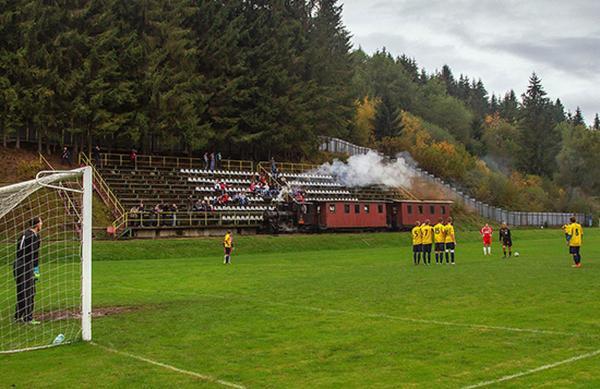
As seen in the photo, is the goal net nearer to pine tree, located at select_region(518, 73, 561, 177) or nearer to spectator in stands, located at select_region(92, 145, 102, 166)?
spectator in stands, located at select_region(92, 145, 102, 166)

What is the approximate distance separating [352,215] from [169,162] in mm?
16687

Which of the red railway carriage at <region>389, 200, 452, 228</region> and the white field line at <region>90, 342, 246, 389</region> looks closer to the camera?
the white field line at <region>90, 342, 246, 389</region>

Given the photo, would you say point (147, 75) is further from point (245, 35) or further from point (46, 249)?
point (46, 249)

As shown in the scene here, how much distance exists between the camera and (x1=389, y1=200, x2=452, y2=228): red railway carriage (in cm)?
5541

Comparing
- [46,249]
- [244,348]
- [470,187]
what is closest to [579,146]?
[470,187]

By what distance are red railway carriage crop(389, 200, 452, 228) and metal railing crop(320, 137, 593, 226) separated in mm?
14358

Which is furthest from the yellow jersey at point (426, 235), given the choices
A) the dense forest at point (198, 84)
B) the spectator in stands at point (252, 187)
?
the dense forest at point (198, 84)

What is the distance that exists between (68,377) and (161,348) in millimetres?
1957

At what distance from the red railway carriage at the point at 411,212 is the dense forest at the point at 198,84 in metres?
13.2

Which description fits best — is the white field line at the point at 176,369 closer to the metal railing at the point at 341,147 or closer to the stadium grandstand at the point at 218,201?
the stadium grandstand at the point at 218,201

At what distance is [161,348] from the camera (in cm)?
1076

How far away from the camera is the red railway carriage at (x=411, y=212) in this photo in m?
55.4

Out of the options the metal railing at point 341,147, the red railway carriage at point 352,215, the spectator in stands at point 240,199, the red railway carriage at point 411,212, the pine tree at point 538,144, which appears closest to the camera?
the red railway carriage at point 352,215

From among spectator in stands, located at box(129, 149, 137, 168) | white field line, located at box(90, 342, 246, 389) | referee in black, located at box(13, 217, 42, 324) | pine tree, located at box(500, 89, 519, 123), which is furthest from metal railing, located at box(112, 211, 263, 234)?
pine tree, located at box(500, 89, 519, 123)
